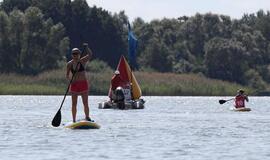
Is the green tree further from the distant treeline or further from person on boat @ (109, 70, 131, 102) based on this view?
person on boat @ (109, 70, 131, 102)

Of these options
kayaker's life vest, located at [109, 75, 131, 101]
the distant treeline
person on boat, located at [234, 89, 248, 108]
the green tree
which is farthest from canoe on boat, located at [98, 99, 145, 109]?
the green tree

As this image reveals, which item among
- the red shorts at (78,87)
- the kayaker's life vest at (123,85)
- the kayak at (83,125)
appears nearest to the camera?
the red shorts at (78,87)

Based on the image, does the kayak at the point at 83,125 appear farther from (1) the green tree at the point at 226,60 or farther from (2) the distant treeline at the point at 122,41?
(1) the green tree at the point at 226,60

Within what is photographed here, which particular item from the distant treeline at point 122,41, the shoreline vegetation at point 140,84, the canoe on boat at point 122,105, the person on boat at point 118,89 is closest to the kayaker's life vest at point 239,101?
the canoe on boat at point 122,105

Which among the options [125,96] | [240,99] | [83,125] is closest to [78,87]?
[83,125]

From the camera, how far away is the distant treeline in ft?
359

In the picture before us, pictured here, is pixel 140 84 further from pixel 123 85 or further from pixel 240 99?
pixel 240 99

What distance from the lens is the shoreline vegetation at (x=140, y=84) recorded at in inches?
3282

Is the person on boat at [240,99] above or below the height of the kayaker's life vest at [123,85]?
below

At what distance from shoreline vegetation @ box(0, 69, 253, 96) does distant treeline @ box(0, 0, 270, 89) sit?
13.5 meters

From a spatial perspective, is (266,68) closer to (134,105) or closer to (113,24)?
(113,24)

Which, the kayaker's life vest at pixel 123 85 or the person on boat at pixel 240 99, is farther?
the kayaker's life vest at pixel 123 85

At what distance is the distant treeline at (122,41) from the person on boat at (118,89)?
4687 centimetres

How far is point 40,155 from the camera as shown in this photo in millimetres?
22328
